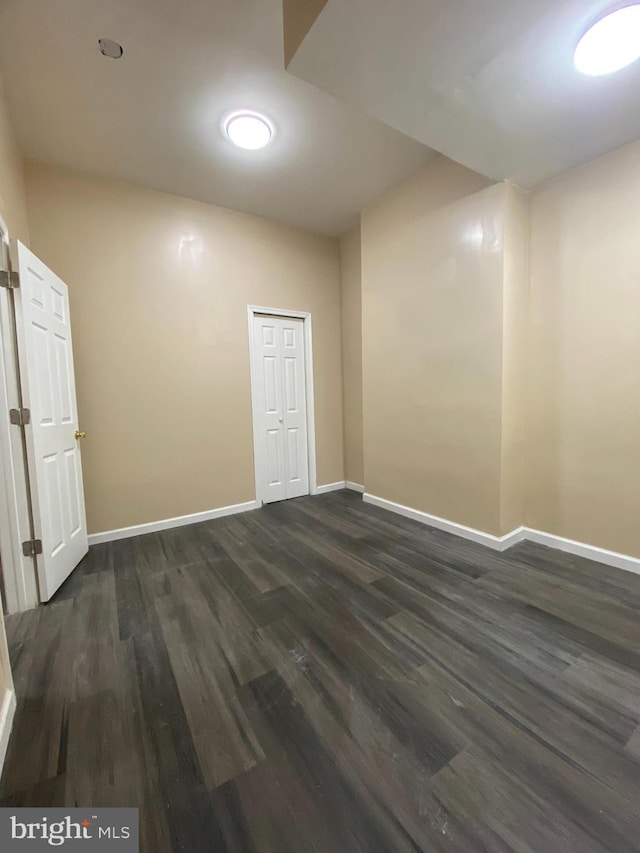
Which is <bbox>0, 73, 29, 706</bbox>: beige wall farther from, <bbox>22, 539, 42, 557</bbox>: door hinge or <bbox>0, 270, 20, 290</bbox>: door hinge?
<bbox>22, 539, 42, 557</bbox>: door hinge

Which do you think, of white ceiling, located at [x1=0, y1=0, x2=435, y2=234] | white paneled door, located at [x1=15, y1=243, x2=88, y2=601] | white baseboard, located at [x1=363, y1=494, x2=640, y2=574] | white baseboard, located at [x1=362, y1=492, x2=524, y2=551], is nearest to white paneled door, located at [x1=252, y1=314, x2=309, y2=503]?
white baseboard, located at [x1=362, y1=492, x2=524, y2=551]

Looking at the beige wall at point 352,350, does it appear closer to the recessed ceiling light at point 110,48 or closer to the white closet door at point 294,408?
the white closet door at point 294,408

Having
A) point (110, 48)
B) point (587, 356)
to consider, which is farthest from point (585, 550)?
point (110, 48)

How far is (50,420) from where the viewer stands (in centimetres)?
226

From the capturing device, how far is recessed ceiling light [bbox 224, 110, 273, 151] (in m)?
2.28

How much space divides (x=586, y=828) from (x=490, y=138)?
3032mm

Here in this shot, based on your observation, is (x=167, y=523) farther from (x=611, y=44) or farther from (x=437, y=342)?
(x=611, y=44)

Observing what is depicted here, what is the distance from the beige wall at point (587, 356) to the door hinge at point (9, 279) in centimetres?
346

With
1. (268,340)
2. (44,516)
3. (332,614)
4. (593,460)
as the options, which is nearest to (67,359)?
(44,516)

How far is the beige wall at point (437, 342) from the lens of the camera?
2.60 m

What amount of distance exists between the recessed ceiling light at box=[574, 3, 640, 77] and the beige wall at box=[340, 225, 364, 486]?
247 cm

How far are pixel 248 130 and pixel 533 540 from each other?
12.2ft

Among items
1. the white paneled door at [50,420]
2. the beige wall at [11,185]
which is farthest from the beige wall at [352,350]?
the beige wall at [11,185]

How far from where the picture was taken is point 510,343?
257cm
